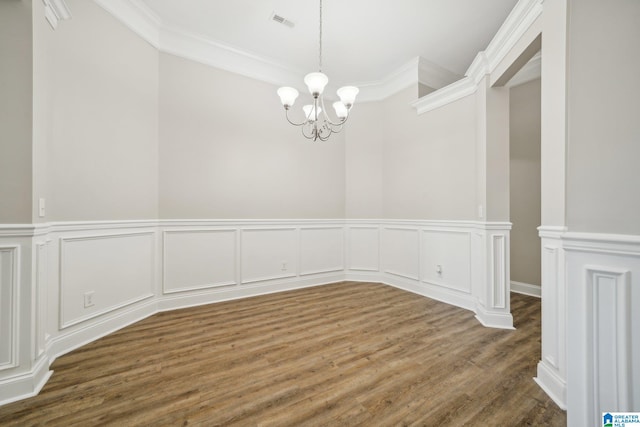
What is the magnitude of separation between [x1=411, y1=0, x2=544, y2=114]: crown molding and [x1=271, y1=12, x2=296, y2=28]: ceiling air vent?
202 centimetres

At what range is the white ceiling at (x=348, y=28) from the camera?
9.30ft

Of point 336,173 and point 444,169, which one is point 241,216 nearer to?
point 336,173

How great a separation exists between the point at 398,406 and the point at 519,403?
752 millimetres

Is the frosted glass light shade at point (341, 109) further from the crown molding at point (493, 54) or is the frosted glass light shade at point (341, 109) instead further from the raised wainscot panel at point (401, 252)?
the raised wainscot panel at point (401, 252)

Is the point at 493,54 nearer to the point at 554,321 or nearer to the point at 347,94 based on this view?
the point at 347,94

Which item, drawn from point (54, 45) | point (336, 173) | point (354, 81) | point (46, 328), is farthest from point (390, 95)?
point (46, 328)

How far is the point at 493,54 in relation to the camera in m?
2.73

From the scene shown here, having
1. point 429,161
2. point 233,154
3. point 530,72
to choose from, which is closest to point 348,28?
point 429,161

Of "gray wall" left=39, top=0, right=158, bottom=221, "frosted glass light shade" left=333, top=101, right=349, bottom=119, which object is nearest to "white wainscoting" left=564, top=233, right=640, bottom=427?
"frosted glass light shade" left=333, top=101, right=349, bottom=119

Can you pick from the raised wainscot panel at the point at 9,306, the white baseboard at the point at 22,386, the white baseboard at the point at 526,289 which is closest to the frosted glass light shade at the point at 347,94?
the raised wainscot panel at the point at 9,306

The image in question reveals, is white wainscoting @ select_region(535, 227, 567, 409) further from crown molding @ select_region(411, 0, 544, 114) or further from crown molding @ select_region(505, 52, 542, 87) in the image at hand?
crown molding @ select_region(505, 52, 542, 87)

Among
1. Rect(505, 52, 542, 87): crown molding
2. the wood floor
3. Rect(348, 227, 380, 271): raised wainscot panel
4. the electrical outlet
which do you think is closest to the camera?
the wood floor

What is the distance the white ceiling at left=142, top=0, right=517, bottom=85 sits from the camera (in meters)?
2.83

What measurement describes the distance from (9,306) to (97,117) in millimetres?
1724
